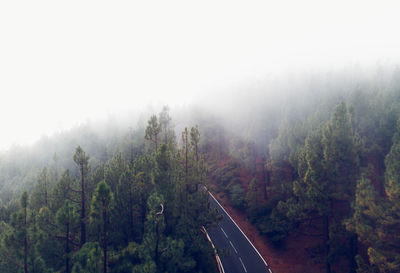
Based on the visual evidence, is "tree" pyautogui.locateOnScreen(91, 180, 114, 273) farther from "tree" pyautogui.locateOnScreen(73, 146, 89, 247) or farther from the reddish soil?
the reddish soil

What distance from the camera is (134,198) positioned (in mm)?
17688

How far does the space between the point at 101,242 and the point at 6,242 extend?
518 cm

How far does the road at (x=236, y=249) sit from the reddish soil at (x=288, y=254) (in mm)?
802

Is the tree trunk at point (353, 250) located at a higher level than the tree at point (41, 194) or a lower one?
lower

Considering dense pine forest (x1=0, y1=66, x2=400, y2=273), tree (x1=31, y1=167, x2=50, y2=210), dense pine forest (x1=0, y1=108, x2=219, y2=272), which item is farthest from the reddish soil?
tree (x1=31, y1=167, x2=50, y2=210)

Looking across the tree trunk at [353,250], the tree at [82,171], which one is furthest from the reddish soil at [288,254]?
the tree at [82,171]

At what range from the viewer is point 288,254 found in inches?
1017

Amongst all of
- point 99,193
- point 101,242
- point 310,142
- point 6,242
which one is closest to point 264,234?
point 310,142

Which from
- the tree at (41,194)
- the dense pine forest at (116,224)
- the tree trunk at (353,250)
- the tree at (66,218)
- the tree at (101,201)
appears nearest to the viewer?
the dense pine forest at (116,224)

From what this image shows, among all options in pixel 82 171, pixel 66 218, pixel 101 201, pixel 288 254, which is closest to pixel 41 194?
pixel 82 171

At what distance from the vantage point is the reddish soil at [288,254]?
936 inches

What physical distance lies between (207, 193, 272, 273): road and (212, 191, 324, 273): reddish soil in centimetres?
80

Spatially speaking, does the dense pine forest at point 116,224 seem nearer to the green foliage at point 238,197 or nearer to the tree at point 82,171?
the tree at point 82,171

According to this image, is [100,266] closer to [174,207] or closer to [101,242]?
[101,242]
